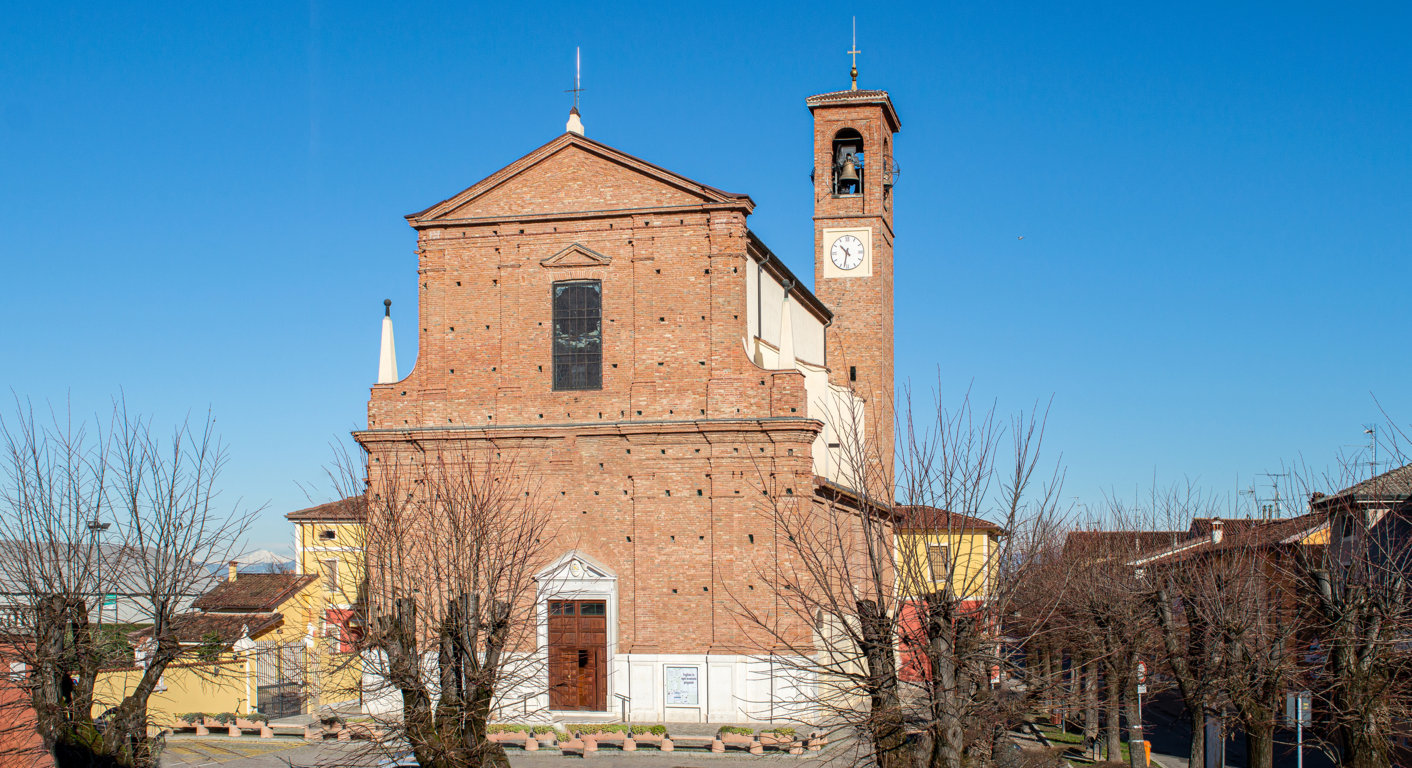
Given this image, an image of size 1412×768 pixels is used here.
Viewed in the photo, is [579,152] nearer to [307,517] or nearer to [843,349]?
[843,349]

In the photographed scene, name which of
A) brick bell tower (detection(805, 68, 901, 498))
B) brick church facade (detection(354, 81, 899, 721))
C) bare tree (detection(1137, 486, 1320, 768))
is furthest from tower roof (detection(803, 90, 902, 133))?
bare tree (detection(1137, 486, 1320, 768))

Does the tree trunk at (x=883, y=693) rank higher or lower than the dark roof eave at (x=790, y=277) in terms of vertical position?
lower

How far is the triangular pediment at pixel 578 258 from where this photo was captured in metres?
25.6

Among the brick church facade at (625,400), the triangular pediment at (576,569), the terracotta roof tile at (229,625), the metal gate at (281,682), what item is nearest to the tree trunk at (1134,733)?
the brick church facade at (625,400)

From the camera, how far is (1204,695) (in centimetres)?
1889

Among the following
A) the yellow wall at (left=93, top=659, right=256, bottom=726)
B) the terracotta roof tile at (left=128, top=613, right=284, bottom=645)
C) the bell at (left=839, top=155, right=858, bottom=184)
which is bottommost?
the yellow wall at (left=93, top=659, right=256, bottom=726)

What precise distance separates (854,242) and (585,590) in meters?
14.3

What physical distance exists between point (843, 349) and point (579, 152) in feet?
37.3

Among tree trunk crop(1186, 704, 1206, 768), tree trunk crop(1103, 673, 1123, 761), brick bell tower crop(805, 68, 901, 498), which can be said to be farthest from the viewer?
brick bell tower crop(805, 68, 901, 498)

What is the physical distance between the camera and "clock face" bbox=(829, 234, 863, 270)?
3444 cm

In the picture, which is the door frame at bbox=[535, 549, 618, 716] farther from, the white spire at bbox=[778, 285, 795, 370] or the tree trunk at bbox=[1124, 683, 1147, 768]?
the tree trunk at bbox=[1124, 683, 1147, 768]

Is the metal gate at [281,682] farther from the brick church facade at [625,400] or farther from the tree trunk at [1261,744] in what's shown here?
the tree trunk at [1261,744]

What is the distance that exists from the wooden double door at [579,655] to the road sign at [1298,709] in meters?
12.7

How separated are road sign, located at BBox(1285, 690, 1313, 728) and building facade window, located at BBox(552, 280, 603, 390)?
46.1 ft
